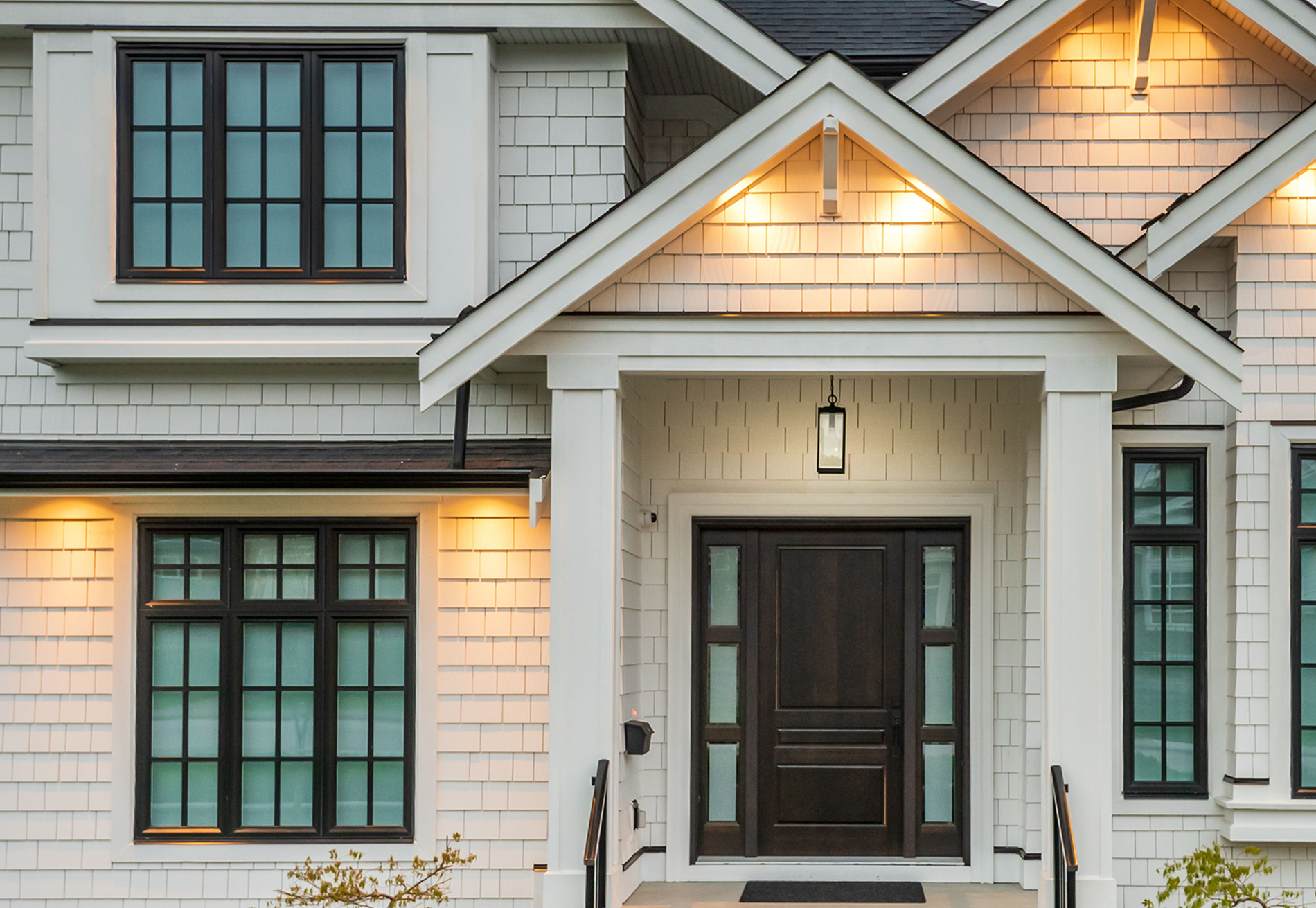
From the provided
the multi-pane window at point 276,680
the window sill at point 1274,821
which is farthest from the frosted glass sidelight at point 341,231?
the window sill at point 1274,821

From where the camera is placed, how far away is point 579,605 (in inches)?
266

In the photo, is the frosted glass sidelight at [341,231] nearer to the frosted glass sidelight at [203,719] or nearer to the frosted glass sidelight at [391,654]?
the frosted glass sidelight at [391,654]

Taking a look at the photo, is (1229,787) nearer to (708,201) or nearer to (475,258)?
(708,201)

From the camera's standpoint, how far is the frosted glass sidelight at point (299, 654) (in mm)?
7961

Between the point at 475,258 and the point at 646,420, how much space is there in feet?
4.87

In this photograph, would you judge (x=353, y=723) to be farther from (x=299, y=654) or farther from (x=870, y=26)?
(x=870, y=26)

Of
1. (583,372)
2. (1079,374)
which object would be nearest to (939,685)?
(1079,374)

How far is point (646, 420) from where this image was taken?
8406 mm

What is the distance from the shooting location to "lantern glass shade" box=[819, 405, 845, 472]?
7.78 m

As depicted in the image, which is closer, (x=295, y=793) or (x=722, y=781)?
(x=295, y=793)

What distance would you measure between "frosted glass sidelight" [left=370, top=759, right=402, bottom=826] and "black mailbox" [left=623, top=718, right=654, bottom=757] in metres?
1.48

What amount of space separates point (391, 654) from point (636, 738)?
1.64 m

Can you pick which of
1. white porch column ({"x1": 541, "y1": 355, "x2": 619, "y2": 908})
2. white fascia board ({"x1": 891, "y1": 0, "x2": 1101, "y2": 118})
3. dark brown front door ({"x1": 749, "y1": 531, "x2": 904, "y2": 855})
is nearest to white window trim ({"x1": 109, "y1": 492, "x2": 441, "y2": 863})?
white porch column ({"x1": 541, "y1": 355, "x2": 619, "y2": 908})

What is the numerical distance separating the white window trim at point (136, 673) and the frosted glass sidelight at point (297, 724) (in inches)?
21.8
